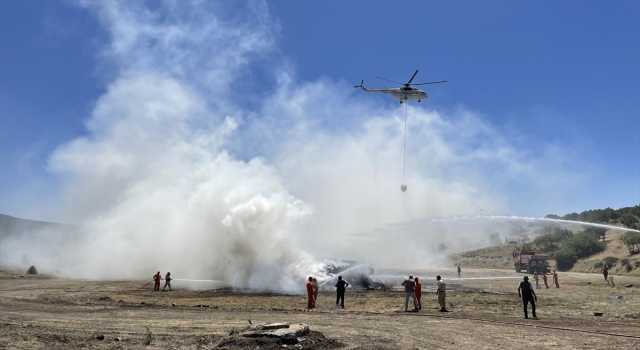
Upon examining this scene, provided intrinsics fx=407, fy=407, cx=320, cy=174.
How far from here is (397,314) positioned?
19.1 metres

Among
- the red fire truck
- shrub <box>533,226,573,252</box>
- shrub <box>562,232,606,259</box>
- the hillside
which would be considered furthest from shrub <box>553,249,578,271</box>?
shrub <box>533,226,573,252</box>

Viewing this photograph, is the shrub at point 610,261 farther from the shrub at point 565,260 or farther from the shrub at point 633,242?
the shrub at point 565,260

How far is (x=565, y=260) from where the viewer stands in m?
65.2

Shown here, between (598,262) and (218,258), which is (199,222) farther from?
(598,262)

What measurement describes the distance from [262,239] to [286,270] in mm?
3965

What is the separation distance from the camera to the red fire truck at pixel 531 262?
173 ft

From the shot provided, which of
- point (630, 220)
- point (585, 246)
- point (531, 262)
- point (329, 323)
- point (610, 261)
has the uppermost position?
point (630, 220)

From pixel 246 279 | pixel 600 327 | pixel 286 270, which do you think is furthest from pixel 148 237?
pixel 600 327

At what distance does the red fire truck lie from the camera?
173 ft

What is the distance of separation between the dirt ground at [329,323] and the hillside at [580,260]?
35.3 metres

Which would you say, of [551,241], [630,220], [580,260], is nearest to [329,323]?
[580,260]

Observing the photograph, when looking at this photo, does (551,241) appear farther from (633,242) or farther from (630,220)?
(633,242)

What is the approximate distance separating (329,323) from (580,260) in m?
64.2

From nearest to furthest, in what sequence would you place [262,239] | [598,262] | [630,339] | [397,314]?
[630,339] → [397,314] → [262,239] → [598,262]
